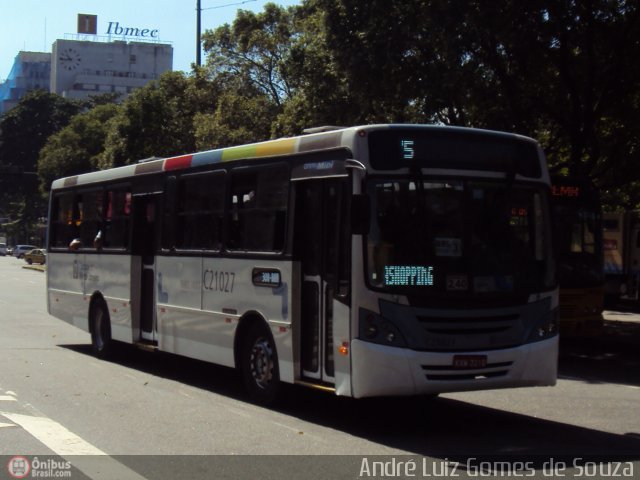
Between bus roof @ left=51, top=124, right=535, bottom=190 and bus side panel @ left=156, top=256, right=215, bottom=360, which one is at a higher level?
bus roof @ left=51, top=124, right=535, bottom=190

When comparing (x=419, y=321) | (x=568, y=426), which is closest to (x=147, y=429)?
(x=419, y=321)

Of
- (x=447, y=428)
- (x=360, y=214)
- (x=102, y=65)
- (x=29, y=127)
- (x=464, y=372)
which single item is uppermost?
(x=102, y=65)

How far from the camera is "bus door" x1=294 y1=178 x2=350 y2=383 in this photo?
9.02m

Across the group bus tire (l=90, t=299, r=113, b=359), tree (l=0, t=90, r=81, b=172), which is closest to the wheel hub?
bus tire (l=90, t=299, r=113, b=359)

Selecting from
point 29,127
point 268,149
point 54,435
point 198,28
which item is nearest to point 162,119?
point 198,28

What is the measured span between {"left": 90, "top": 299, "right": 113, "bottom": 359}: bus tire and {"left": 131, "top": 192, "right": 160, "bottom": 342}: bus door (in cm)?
127

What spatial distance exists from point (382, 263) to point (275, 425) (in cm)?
205

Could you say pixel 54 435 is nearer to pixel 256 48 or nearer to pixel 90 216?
pixel 90 216

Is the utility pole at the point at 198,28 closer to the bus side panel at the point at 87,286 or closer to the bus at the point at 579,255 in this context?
the bus side panel at the point at 87,286

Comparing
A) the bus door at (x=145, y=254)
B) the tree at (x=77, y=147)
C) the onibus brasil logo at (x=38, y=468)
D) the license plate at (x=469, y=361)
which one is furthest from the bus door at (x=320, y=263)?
the tree at (x=77, y=147)

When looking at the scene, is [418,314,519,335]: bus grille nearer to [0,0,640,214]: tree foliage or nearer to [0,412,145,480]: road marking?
[0,412,145,480]: road marking

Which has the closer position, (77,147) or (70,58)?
(77,147)

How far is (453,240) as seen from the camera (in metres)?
8.89

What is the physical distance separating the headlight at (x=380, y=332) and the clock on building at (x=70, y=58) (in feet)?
434
